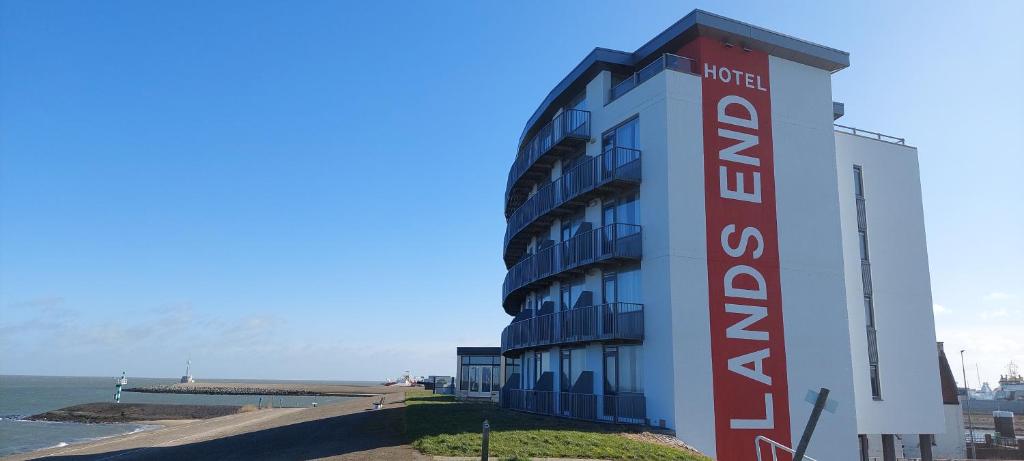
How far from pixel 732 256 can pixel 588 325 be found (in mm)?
5584

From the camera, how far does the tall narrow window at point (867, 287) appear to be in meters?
27.6

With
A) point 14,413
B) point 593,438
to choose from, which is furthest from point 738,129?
point 14,413

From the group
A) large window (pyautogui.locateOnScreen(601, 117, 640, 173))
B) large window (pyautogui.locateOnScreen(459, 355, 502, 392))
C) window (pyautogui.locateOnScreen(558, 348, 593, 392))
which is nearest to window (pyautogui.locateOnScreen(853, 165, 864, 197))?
large window (pyautogui.locateOnScreen(601, 117, 640, 173))

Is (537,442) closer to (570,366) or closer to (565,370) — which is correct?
(570,366)

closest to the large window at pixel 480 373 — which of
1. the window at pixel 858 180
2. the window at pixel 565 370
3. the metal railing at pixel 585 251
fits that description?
the metal railing at pixel 585 251

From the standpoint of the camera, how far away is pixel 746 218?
24.8 meters

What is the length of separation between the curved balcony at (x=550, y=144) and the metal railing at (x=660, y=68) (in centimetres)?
234

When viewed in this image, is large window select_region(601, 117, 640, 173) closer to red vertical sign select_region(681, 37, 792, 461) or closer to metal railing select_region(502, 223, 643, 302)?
metal railing select_region(502, 223, 643, 302)

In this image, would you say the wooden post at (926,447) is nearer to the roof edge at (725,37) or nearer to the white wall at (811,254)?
the white wall at (811,254)

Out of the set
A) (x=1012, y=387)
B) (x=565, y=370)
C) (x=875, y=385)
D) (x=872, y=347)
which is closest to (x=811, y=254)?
(x=872, y=347)

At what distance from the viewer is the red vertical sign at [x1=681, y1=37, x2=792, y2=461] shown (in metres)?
23.0

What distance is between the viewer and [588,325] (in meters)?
25.7

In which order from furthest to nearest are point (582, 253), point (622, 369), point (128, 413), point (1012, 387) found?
point (1012, 387)
point (128, 413)
point (582, 253)
point (622, 369)

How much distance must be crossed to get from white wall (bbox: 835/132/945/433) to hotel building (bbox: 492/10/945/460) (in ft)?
0.25
